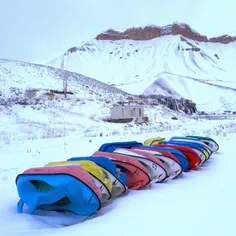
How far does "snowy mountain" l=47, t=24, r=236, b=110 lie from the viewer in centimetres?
6875

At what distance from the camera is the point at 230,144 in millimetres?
6789

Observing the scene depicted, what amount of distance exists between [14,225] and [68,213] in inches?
17.5

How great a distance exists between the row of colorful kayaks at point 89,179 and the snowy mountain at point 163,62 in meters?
56.3

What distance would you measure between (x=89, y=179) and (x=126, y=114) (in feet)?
73.2

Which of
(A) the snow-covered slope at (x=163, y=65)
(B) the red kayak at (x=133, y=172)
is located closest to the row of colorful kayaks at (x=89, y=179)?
(B) the red kayak at (x=133, y=172)

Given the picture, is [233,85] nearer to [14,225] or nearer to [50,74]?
[50,74]

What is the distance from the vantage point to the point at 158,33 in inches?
5030

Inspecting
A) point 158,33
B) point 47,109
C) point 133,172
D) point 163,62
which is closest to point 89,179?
point 133,172

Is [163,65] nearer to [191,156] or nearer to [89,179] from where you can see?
[191,156]

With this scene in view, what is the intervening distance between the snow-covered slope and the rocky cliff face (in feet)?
9.62

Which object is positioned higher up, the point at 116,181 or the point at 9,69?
the point at 9,69

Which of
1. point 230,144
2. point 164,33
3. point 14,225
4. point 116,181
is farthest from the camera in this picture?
point 164,33

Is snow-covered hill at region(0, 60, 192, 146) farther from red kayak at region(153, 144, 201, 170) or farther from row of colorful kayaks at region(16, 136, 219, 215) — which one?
row of colorful kayaks at region(16, 136, 219, 215)

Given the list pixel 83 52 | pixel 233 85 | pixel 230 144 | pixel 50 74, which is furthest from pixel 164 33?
pixel 230 144
